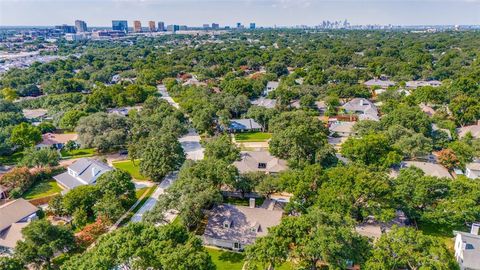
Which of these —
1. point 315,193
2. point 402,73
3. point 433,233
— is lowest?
point 433,233

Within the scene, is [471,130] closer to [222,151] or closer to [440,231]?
[440,231]

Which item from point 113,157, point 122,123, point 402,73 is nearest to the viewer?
point 113,157

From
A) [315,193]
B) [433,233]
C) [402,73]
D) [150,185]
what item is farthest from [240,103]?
[402,73]

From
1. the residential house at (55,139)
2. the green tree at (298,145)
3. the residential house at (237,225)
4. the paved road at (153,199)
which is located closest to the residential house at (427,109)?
the green tree at (298,145)

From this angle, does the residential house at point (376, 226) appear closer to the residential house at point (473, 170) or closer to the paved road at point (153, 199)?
the residential house at point (473, 170)

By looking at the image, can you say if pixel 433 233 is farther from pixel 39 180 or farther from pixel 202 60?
pixel 202 60

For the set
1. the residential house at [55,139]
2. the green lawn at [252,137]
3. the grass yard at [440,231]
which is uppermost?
the residential house at [55,139]

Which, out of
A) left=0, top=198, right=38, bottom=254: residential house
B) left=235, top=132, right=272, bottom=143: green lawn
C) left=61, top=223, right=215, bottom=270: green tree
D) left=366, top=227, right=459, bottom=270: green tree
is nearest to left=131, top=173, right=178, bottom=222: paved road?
left=0, top=198, right=38, bottom=254: residential house
